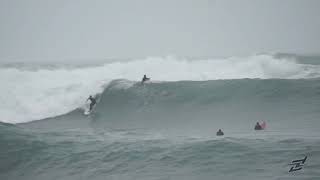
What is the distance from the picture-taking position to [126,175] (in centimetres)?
1515

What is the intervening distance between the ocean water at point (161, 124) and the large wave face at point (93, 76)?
87 millimetres

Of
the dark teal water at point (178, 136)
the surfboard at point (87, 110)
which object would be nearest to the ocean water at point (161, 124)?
the dark teal water at point (178, 136)

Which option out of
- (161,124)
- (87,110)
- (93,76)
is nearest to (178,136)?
(161,124)

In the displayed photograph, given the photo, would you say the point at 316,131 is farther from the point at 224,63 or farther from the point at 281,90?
the point at 224,63

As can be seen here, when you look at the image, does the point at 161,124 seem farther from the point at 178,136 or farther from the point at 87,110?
the point at 87,110

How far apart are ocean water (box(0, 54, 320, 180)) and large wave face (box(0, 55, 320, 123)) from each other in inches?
3.4

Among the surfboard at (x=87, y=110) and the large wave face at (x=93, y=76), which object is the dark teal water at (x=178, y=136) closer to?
the surfboard at (x=87, y=110)

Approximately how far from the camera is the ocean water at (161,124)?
15.4m

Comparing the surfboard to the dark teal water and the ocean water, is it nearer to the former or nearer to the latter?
the ocean water

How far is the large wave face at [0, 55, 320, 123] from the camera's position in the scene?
111 ft

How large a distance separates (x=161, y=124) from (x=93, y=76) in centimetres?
1865

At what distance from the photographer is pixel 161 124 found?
25.6 metres

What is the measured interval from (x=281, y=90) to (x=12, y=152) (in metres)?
15.2

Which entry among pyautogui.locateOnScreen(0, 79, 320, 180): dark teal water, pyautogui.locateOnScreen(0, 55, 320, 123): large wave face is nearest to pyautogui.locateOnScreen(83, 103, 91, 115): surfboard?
pyautogui.locateOnScreen(0, 79, 320, 180): dark teal water
